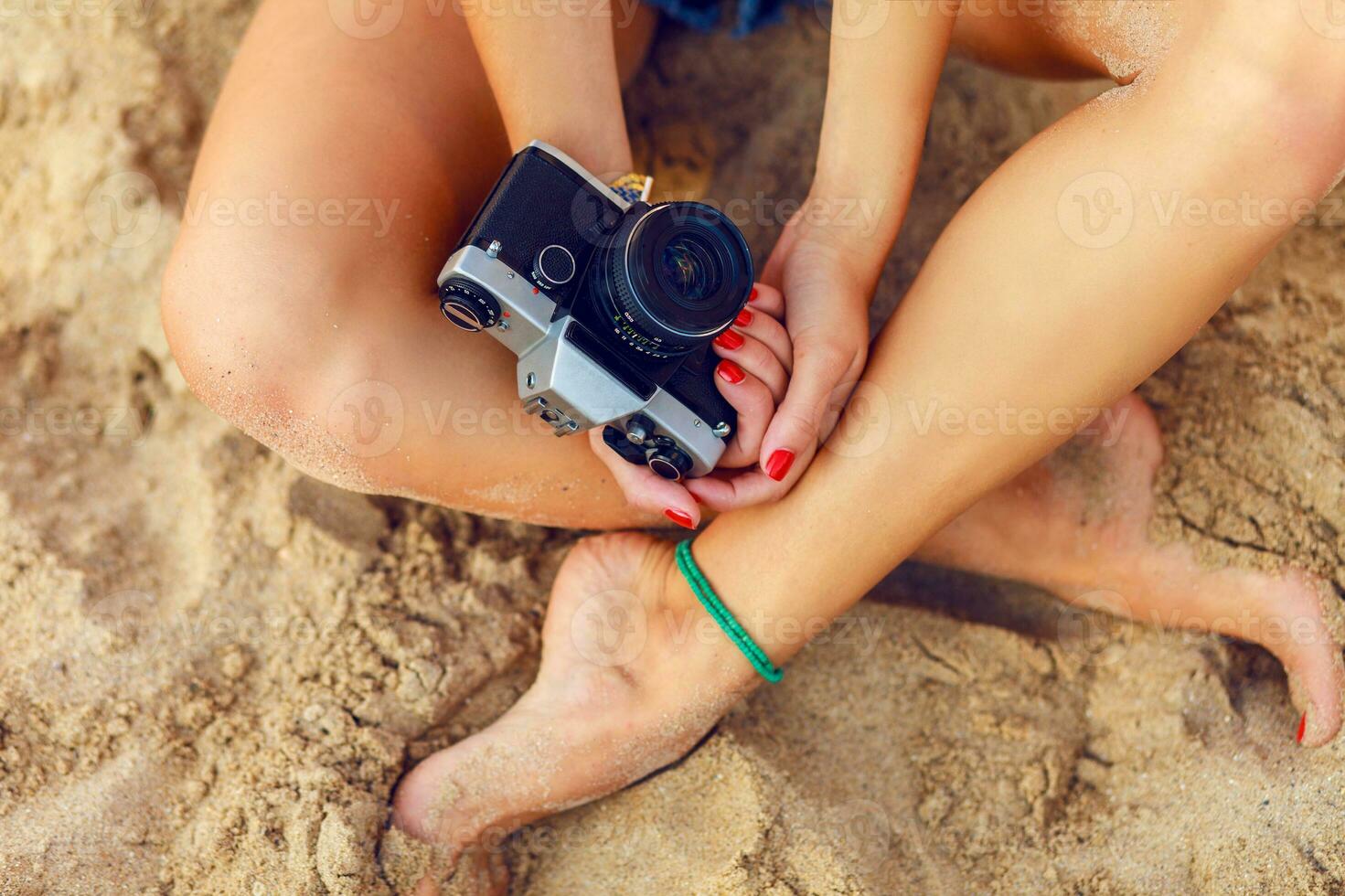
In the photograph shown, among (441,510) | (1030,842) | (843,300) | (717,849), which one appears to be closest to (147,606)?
(441,510)

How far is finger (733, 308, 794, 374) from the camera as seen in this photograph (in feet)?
2.86

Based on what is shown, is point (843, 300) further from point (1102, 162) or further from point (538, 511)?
point (538, 511)

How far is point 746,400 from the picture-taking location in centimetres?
86

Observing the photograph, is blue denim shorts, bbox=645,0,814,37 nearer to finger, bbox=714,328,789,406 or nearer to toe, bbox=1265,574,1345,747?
finger, bbox=714,328,789,406

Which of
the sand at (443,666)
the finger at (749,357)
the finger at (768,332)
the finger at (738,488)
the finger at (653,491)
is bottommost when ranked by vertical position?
the sand at (443,666)

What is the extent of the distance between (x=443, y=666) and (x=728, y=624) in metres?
0.31

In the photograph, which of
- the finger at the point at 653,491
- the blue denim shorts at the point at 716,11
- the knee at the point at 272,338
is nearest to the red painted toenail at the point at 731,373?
the finger at the point at 653,491

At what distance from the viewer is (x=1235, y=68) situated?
2.43 ft

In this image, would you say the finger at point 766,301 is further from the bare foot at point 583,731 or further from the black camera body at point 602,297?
the bare foot at point 583,731

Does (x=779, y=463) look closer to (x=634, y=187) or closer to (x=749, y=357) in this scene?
(x=749, y=357)

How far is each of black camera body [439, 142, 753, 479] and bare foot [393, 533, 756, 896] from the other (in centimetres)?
22

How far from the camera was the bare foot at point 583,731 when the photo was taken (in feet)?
3.07

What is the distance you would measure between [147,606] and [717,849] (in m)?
0.64

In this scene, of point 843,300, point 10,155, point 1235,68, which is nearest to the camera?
point 1235,68
